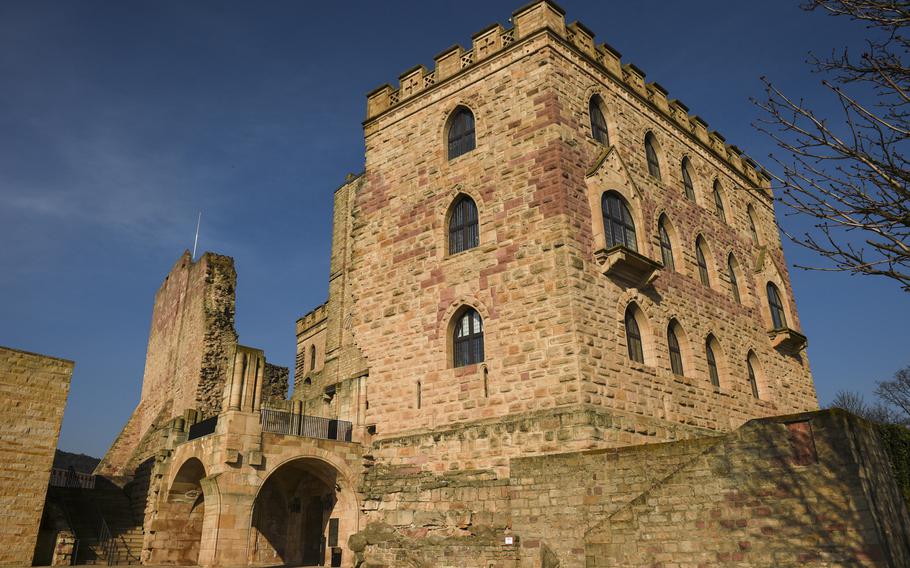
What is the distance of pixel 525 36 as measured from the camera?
15.7m

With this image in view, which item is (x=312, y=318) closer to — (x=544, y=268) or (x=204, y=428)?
(x=204, y=428)

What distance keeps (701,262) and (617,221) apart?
4564mm

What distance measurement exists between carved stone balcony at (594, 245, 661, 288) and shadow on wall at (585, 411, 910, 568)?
5.47m

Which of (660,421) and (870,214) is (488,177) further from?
(870,214)

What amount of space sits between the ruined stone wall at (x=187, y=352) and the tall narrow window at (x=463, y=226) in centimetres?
986

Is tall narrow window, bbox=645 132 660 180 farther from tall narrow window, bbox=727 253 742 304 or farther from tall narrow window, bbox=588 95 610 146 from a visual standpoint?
tall narrow window, bbox=727 253 742 304

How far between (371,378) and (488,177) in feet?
19.5

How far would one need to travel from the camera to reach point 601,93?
54.4ft

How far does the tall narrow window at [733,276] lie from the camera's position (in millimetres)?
19461

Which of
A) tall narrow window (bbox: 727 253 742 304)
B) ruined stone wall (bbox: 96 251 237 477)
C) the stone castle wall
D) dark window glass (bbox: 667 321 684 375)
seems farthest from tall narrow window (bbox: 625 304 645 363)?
ruined stone wall (bbox: 96 251 237 477)

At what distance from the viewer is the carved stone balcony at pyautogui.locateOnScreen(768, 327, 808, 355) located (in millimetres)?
20156

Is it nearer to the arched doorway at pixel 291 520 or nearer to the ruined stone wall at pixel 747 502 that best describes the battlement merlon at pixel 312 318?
the arched doorway at pixel 291 520

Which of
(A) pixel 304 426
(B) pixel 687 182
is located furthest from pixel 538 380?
(B) pixel 687 182

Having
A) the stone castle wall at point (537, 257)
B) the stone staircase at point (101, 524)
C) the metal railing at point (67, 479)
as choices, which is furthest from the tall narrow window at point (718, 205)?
the metal railing at point (67, 479)
